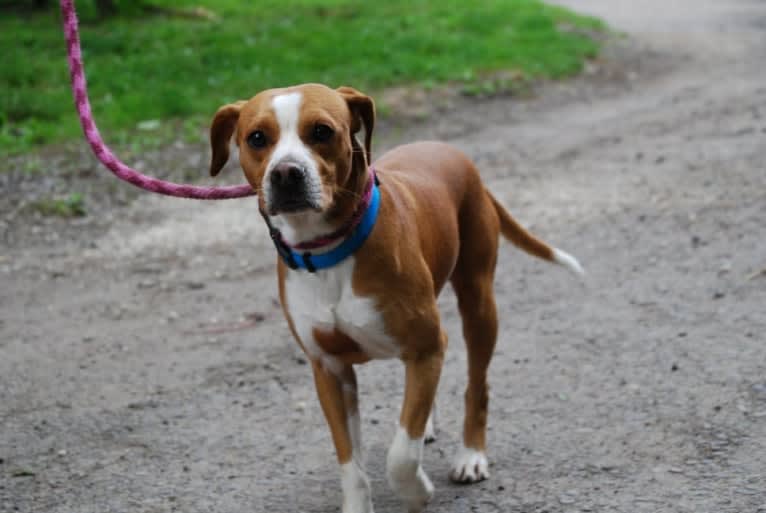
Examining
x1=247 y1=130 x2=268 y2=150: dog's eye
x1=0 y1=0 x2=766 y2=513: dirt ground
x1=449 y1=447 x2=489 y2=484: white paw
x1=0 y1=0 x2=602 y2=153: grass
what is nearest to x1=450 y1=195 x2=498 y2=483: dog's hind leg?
x1=449 y1=447 x2=489 y2=484: white paw

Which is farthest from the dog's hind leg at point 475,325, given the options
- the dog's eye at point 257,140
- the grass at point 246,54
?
the grass at point 246,54

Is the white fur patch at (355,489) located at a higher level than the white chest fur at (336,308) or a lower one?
lower

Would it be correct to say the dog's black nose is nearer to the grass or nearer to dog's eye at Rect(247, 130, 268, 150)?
dog's eye at Rect(247, 130, 268, 150)

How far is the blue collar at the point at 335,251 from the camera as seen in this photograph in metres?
3.62

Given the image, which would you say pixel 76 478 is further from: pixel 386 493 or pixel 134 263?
pixel 134 263

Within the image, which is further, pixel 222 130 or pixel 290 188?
pixel 222 130

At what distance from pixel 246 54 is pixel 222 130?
9.69 metres

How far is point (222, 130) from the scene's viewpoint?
388 cm

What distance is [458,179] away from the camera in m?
4.51

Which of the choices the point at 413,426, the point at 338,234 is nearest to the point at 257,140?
the point at 338,234

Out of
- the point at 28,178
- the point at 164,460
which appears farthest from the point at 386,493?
the point at 28,178

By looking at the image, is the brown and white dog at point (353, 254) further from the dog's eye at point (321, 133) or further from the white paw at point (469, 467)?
the white paw at point (469, 467)

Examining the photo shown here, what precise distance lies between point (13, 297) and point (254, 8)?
37.2ft

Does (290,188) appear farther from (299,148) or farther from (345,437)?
(345,437)
